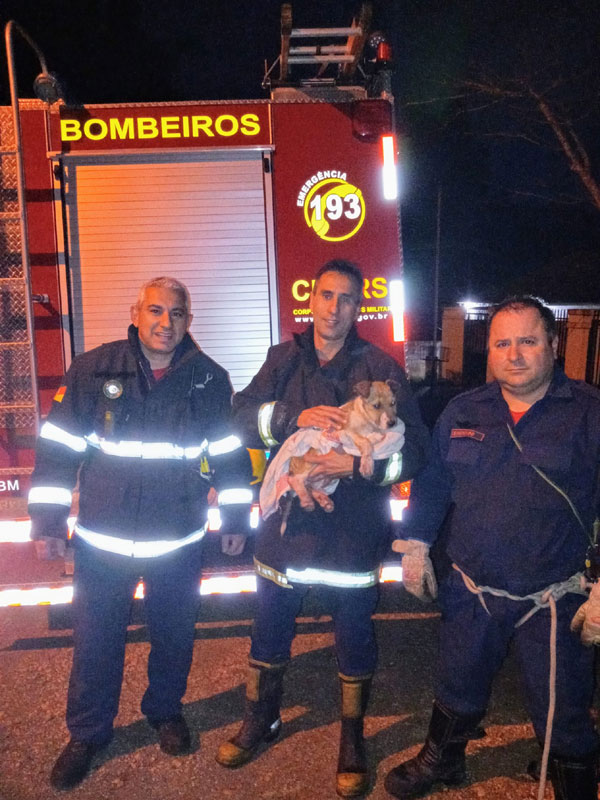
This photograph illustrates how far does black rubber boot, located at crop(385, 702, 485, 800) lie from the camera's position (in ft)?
8.35

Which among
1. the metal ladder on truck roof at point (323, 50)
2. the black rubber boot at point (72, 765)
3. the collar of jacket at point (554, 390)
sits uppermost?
the metal ladder on truck roof at point (323, 50)

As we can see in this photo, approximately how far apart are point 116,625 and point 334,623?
0.95 metres

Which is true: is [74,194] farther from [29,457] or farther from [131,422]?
[131,422]

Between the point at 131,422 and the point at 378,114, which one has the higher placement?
the point at 378,114

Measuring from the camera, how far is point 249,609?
4.18m

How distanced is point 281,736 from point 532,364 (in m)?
2.10

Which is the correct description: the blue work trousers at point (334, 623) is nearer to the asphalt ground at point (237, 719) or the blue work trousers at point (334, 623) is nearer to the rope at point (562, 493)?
the asphalt ground at point (237, 719)

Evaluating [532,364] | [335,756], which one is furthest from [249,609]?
[532,364]

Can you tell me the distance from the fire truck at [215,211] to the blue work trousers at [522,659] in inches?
46.2

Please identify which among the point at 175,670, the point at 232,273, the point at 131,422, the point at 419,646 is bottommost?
the point at 419,646

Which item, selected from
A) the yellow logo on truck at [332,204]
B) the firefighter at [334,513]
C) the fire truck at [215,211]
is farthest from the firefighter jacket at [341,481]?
the yellow logo on truck at [332,204]

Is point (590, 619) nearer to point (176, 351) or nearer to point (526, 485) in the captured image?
point (526, 485)

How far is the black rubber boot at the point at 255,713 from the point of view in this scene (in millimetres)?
2732

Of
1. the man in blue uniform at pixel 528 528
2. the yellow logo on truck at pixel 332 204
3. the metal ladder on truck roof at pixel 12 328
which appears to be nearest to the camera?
the man in blue uniform at pixel 528 528
